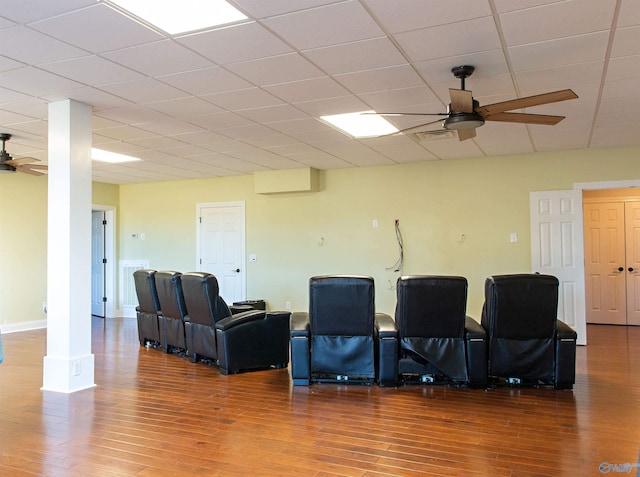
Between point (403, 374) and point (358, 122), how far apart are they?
2.69 metres

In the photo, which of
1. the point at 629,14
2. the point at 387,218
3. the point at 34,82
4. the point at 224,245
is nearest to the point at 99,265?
the point at 224,245

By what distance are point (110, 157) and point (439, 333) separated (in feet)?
17.6

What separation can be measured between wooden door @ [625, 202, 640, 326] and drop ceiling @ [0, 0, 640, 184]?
2.90m

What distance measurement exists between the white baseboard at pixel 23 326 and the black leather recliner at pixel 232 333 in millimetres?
4346

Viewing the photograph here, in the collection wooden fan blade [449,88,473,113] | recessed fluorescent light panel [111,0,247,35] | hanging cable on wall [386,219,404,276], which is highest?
recessed fluorescent light panel [111,0,247,35]

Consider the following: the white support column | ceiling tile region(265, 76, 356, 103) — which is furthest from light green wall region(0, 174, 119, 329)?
ceiling tile region(265, 76, 356, 103)

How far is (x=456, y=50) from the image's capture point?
3455 millimetres

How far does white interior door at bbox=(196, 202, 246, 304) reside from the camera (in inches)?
355

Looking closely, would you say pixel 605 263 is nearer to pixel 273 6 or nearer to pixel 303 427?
pixel 303 427

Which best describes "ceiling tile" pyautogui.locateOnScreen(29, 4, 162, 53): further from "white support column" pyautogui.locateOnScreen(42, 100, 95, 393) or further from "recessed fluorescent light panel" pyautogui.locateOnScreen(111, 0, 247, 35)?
"white support column" pyautogui.locateOnScreen(42, 100, 95, 393)

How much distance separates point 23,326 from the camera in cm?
813

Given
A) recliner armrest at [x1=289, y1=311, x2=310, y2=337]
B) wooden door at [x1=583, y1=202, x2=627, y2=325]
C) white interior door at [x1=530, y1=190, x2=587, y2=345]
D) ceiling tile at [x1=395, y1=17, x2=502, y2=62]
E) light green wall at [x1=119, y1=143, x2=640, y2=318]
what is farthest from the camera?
wooden door at [x1=583, y1=202, x2=627, y2=325]

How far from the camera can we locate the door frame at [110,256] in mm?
9828

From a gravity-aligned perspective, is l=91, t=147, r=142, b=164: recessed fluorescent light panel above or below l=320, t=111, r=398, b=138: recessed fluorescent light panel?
below
